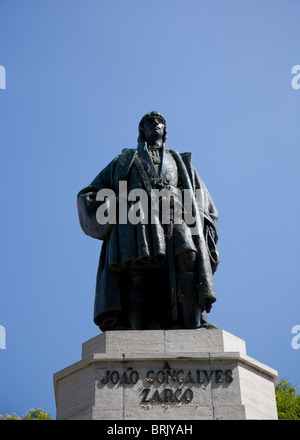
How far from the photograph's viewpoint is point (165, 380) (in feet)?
34.8

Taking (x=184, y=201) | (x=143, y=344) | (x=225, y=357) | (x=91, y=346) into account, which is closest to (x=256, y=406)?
(x=225, y=357)

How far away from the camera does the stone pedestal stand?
10.3 meters

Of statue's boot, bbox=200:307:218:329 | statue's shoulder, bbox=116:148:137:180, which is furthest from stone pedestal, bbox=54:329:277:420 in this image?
statue's shoulder, bbox=116:148:137:180

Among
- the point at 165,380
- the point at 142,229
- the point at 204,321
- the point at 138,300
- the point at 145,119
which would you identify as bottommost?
the point at 165,380

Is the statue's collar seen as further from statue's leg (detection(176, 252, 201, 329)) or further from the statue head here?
statue's leg (detection(176, 252, 201, 329))

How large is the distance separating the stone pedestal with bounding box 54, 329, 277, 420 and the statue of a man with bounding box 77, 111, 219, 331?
2.59 feet

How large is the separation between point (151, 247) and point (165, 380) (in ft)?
7.11

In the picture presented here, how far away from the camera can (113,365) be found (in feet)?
35.1

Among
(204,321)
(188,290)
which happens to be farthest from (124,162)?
(204,321)

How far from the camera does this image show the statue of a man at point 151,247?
11859mm

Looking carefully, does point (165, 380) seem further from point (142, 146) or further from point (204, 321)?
point (142, 146)

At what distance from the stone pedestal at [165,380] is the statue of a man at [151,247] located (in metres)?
0.79

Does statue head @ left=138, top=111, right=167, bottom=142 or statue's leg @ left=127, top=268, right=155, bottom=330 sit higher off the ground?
statue head @ left=138, top=111, right=167, bottom=142
